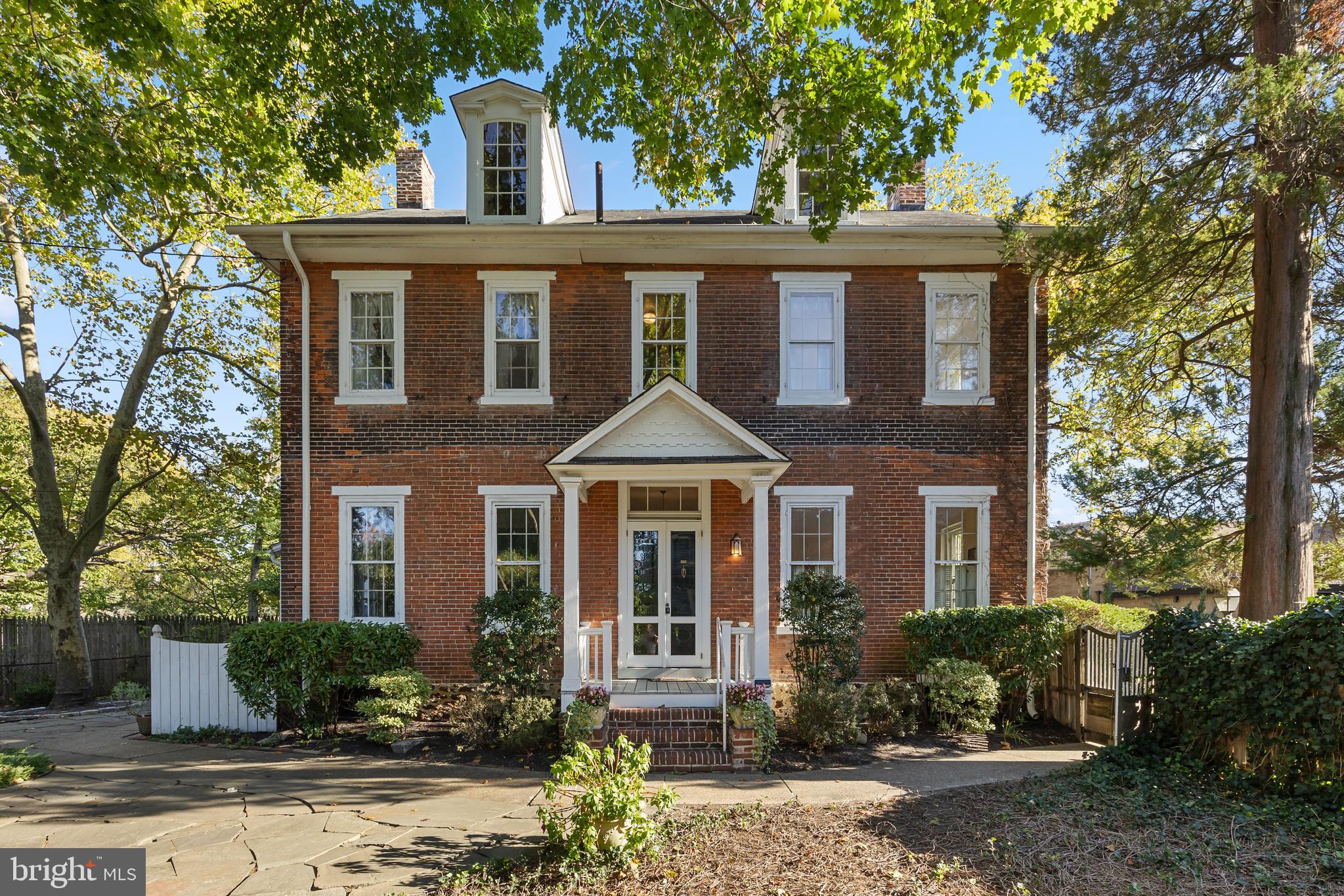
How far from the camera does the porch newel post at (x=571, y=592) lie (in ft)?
28.3

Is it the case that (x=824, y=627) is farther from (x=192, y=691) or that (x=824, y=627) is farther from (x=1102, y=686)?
(x=192, y=691)

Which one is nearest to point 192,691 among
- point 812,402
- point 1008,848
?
point 812,402

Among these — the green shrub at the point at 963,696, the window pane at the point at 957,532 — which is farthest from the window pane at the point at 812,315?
the green shrub at the point at 963,696

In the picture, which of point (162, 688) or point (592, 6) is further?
point (162, 688)

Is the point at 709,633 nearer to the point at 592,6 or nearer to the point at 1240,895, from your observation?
the point at 1240,895

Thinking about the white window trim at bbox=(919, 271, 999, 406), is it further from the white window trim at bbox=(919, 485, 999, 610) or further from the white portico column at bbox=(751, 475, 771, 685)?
the white portico column at bbox=(751, 475, 771, 685)

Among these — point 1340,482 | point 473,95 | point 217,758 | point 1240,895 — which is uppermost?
point 473,95

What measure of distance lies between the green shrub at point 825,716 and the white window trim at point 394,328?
24.4ft

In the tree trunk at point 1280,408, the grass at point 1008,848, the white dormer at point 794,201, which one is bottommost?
the grass at point 1008,848

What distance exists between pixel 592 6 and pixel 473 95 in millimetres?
5105

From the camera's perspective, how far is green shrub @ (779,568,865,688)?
8.84 meters

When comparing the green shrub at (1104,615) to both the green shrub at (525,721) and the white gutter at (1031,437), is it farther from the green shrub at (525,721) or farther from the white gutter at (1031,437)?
the green shrub at (525,721)

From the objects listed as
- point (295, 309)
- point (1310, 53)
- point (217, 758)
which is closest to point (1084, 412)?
point (1310, 53)

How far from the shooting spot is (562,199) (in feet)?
39.8
